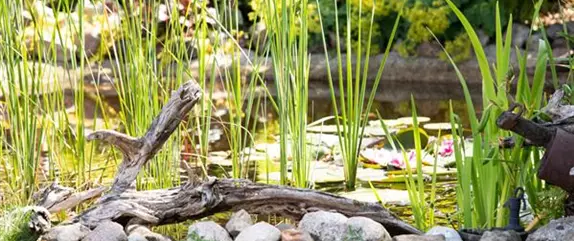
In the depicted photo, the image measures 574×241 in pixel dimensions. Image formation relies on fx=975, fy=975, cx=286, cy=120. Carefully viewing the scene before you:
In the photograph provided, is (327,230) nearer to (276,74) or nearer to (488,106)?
(488,106)

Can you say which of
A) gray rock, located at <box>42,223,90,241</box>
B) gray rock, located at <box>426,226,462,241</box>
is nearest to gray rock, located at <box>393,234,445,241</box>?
gray rock, located at <box>426,226,462,241</box>

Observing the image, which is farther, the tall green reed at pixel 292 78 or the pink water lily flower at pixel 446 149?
the pink water lily flower at pixel 446 149

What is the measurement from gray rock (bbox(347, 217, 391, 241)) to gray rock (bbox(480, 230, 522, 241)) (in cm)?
20

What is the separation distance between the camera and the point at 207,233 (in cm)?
198

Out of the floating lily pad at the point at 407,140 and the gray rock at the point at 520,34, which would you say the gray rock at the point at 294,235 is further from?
the gray rock at the point at 520,34

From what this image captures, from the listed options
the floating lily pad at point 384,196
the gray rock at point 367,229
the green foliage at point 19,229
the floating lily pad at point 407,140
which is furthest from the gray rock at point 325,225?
the floating lily pad at point 407,140

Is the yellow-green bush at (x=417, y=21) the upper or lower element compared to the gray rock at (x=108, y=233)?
upper

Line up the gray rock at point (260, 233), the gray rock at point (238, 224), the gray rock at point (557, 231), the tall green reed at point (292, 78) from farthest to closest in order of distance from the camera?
1. the tall green reed at point (292, 78)
2. the gray rock at point (238, 224)
3. the gray rock at point (260, 233)
4. the gray rock at point (557, 231)

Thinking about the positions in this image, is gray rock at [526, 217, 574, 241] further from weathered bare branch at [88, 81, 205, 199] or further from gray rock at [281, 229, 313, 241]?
weathered bare branch at [88, 81, 205, 199]

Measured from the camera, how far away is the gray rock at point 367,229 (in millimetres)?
1935

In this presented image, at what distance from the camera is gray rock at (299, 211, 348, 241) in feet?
6.40

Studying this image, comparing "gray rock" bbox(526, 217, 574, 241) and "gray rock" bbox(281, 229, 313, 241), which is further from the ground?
"gray rock" bbox(526, 217, 574, 241)

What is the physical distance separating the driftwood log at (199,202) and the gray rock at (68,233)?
0.04 meters

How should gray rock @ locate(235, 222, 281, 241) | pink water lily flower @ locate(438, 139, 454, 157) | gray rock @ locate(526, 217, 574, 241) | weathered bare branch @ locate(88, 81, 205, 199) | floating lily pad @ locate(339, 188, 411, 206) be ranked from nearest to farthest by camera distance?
gray rock @ locate(526, 217, 574, 241) → gray rock @ locate(235, 222, 281, 241) → weathered bare branch @ locate(88, 81, 205, 199) → floating lily pad @ locate(339, 188, 411, 206) → pink water lily flower @ locate(438, 139, 454, 157)
